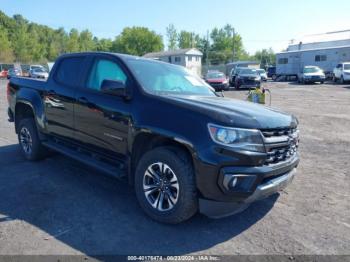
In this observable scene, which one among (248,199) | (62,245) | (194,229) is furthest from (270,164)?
(62,245)

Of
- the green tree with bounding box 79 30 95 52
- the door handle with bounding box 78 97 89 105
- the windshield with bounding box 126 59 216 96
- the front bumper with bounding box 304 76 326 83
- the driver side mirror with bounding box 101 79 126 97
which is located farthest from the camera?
the green tree with bounding box 79 30 95 52

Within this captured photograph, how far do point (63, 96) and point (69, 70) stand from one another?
47cm

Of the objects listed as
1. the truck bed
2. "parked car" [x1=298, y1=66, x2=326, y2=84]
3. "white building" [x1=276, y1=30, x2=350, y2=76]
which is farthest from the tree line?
the truck bed

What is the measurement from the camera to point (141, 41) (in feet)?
328

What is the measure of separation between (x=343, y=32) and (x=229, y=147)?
61.9 m

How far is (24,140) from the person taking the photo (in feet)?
20.7

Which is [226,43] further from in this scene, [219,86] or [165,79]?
[165,79]

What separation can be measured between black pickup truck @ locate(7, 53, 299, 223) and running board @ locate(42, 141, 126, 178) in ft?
0.05

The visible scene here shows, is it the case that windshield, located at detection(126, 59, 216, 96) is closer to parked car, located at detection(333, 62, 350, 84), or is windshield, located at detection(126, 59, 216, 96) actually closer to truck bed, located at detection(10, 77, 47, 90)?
truck bed, located at detection(10, 77, 47, 90)

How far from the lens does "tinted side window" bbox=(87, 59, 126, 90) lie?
4.55 metres

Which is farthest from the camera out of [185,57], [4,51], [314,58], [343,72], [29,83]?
[4,51]

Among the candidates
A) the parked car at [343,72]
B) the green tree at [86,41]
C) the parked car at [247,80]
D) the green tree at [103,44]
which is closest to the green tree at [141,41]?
the green tree at [103,44]

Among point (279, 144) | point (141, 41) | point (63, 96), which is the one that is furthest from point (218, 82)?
point (141, 41)

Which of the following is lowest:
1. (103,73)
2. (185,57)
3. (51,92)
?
(51,92)
